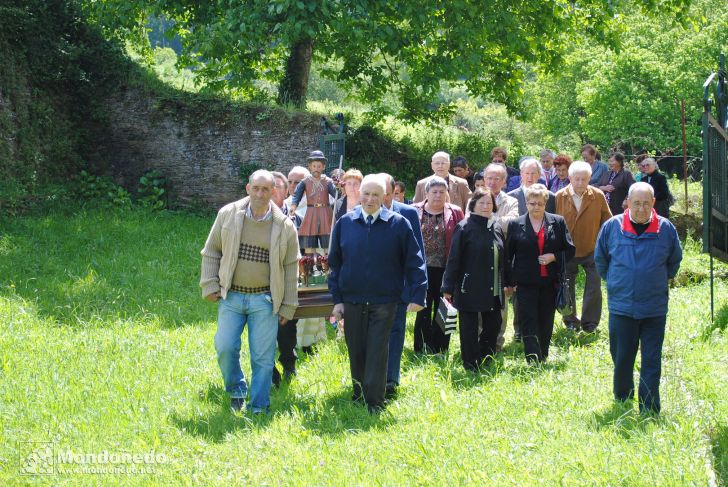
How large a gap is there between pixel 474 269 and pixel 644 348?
6.05 ft

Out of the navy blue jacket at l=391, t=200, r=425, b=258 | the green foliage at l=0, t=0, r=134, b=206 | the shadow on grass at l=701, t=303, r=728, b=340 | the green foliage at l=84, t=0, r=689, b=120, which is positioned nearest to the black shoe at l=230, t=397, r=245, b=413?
the navy blue jacket at l=391, t=200, r=425, b=258

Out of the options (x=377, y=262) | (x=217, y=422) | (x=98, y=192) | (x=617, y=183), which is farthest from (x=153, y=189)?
(x=377, y=262)

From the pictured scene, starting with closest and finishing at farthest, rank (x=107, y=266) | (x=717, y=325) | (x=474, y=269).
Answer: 1. (x=474, y=269)
2. (x=717, y=325)
3. (x=107, y=266)

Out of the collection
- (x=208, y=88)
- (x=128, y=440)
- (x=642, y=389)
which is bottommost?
(x=128, y=440)

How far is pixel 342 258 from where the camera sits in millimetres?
7145

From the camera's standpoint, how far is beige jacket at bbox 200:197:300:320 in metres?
6.88

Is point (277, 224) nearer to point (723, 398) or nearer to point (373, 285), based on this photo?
point (373, 285)

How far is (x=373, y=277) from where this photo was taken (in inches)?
274

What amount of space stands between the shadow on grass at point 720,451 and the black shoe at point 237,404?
366 cm

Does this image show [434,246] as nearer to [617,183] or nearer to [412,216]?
[412,216]

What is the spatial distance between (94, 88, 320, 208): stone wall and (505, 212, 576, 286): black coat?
9.02 m

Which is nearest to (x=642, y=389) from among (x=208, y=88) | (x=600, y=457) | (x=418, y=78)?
(x=600, y=457)

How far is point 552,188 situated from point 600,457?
613cm

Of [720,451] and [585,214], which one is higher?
[585,214]
